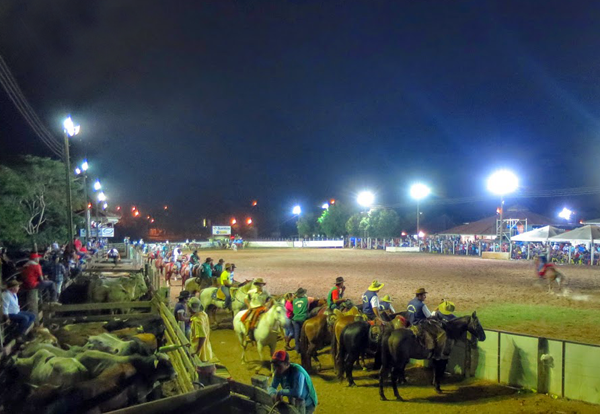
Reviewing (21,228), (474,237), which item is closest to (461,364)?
(21,228)

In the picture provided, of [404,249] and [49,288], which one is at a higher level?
[49,288]

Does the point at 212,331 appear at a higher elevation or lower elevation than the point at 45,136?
lower

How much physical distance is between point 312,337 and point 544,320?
824cm

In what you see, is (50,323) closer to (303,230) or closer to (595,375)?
(595,375)

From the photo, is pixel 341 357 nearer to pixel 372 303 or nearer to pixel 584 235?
pixel 372 303

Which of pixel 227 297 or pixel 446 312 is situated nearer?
pixel 446 312

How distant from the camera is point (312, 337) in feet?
31.2

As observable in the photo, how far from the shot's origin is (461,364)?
913cm

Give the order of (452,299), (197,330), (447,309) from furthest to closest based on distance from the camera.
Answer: (452,299)
(447,309)
(197,330)

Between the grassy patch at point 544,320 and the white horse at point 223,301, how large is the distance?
22.0 ft

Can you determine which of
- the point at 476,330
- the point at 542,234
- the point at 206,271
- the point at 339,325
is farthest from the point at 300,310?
the point at 542,234

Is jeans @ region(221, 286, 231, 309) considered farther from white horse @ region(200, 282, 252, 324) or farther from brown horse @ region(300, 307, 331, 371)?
brown horse @ region(300, 307, 331, 371)

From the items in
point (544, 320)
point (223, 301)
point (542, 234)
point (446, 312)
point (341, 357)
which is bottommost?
point (544, 320)

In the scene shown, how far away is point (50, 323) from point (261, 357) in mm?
4310
